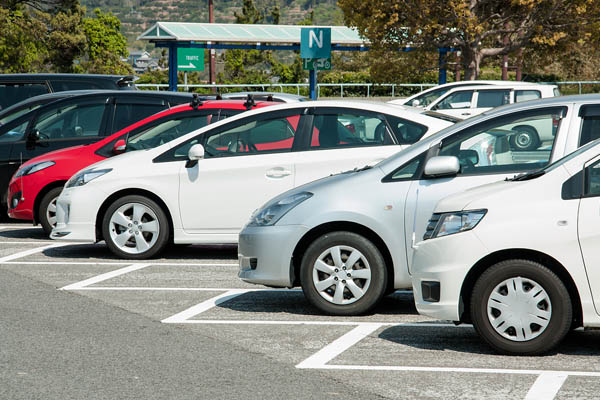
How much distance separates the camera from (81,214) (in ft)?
34.8

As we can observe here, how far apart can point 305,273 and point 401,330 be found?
916mm

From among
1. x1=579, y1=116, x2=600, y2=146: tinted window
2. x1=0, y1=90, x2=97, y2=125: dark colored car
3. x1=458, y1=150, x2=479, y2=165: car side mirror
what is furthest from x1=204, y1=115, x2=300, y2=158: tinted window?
x1=0, y1=90, x2=97, y2=125: dark colored car

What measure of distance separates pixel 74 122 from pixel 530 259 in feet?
29.5

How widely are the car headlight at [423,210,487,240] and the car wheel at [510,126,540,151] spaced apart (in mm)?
1396

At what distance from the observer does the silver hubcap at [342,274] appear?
301 inches

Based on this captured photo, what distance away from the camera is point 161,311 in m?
7.97

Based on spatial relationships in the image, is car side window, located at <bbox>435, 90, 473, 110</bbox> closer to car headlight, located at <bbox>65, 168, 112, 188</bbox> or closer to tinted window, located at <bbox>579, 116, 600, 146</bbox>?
car headlight, located at <bbox>65, 168, 112, 188</bbox>

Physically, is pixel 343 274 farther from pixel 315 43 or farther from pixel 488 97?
pixel 488 97

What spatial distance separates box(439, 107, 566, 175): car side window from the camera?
740 cm

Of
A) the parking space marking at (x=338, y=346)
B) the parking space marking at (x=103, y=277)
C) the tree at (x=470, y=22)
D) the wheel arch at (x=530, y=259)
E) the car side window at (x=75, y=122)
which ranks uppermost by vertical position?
the tree at (x=470, y=22)

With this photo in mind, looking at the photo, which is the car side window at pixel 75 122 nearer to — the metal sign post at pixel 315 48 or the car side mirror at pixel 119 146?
the car side mirror at pixel 119 146

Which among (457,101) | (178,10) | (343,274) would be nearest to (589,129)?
(343,274)

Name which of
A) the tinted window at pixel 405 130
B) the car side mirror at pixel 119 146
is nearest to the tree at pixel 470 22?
the car side mirror at pixel 119 146

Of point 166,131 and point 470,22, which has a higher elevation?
point 470,22
